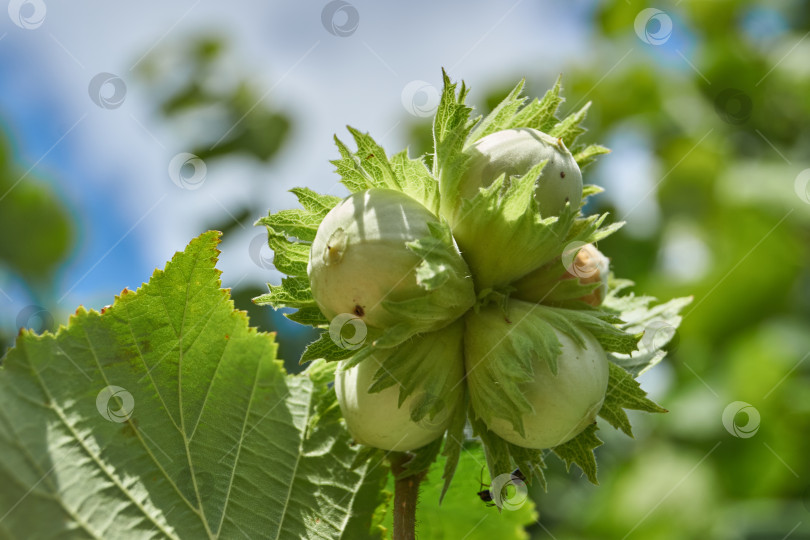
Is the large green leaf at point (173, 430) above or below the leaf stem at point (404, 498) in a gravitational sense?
below

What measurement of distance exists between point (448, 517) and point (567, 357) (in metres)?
0.90

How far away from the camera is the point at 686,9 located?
6.68 metres

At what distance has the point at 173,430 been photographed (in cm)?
162

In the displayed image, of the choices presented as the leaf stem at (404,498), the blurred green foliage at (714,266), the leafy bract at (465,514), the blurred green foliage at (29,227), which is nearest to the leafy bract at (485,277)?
the leaf stem at (404,498)

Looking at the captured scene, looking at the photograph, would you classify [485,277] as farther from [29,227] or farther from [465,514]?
[29,227]

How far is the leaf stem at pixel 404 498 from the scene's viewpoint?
5.22 feet

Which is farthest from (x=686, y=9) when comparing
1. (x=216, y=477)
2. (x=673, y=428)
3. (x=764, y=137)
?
(x=216, y=477)

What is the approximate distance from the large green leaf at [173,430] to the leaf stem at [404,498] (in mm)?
130

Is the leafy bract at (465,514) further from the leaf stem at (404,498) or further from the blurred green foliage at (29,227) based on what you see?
the blurred green foliage at (29,227)

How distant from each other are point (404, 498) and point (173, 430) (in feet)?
1.73

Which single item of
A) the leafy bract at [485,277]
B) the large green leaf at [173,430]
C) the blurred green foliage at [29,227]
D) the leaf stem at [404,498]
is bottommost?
the blurred green foliage at [29,227]

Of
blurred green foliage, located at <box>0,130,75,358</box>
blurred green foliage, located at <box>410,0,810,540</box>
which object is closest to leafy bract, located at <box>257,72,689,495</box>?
blurred green foliage, located at <box>410,0,810,540</box>

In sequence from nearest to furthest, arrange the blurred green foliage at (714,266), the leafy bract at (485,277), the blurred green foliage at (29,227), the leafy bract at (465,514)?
1. the leafy bract at (485,277)
2. the leafy bract at (465,514)
3. the blurred green foliage at (714,266)
4. the blurred green foliage at (29,227)

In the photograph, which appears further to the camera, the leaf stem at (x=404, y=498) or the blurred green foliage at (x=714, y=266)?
the blurred green foliage at (x=714, y=266)
